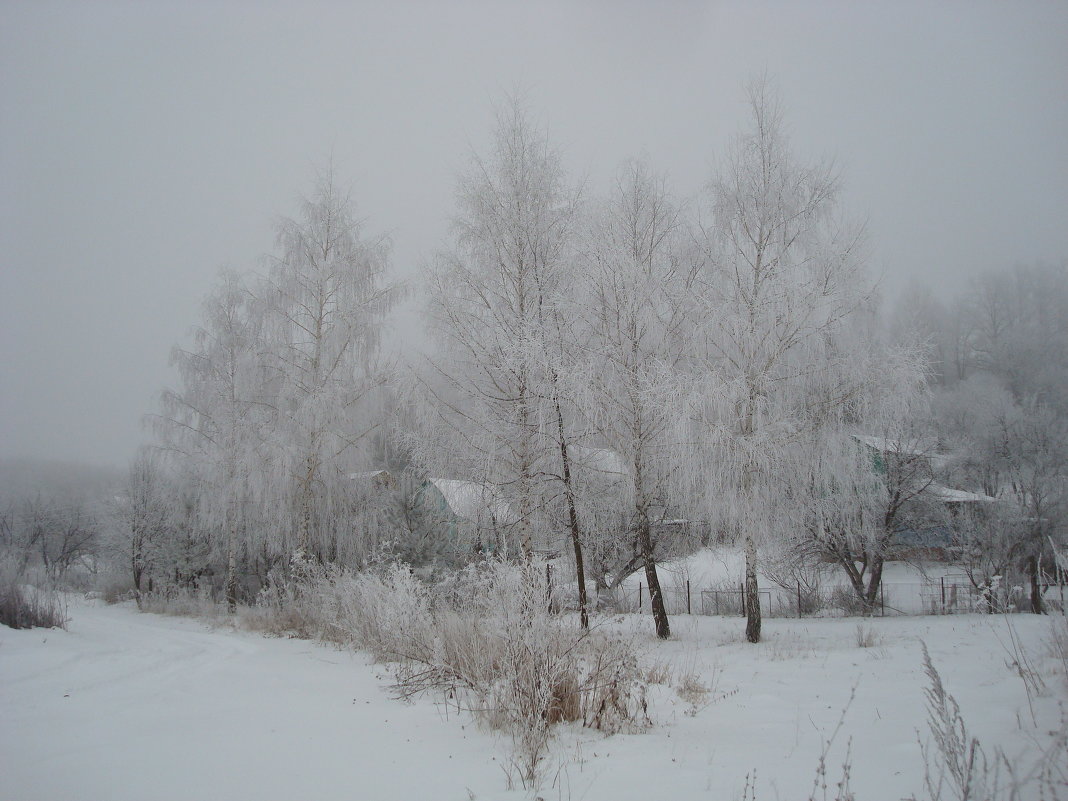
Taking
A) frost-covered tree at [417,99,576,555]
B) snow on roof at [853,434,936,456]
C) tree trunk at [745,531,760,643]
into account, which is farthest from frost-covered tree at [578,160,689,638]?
snow on roof at [853,434,936,456]

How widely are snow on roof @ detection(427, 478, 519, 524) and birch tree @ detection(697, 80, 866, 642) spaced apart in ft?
12.3

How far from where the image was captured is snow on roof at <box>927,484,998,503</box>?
15.6 meters

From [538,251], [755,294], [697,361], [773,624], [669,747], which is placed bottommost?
[773,624]

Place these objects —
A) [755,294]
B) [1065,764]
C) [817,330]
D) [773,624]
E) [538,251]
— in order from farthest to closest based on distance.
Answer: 1. [773,624]
2. [538,251]
3. [755,294]
4. [817,330]
5. [1065,764]

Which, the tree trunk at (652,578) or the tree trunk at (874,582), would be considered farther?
the tree trunk at (874,582)

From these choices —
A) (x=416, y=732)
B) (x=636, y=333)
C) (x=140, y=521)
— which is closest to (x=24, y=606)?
(x=416, y=732)

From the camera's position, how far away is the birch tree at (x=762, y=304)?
832cm

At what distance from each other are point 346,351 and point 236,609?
7.19 meters

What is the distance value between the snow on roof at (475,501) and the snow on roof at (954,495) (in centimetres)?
1272

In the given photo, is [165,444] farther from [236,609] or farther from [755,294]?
[755,294]

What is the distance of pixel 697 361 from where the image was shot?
9.14m

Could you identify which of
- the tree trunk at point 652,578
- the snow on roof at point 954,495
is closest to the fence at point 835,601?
the snow on roof at point 954,495

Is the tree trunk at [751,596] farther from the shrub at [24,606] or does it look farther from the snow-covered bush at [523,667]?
the shrub at [24,606]

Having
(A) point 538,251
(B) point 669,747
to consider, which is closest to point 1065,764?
(B) point 669,747
